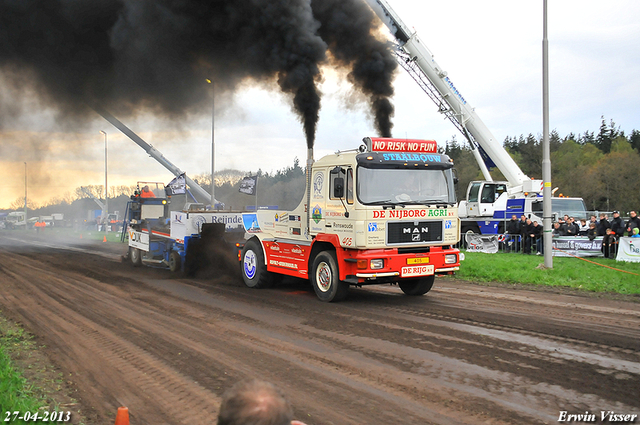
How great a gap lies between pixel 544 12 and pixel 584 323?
10037mm

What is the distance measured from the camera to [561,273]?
13.0 metres

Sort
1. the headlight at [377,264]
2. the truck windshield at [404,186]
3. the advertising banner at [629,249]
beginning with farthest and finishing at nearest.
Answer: the advertising banner at [629,249] → the truck windshield at [404,186] → the headlight at [377,264]

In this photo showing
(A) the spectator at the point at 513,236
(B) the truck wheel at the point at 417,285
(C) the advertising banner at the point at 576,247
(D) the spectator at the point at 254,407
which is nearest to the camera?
(D) the spectator at the point at 254,407

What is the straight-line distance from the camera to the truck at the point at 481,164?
2164 centimetres

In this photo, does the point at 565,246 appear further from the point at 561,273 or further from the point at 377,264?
the point at 377,264

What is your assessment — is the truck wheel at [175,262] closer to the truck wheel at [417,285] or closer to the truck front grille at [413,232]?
the truck wheel at [417,285]

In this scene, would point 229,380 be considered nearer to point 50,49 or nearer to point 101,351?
point 101,351

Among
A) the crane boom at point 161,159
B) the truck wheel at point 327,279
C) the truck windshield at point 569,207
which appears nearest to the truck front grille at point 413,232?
the truck wheel at point 327,279

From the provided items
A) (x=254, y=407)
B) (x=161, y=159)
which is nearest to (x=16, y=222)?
(x=161, y=159)

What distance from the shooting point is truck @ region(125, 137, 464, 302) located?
9023 mm

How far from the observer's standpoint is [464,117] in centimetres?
2261

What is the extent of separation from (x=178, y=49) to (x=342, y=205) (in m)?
10.7

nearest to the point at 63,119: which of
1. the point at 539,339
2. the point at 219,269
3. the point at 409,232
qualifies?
the point at 219,269

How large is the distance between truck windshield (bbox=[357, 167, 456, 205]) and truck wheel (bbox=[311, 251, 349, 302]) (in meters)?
1.33
